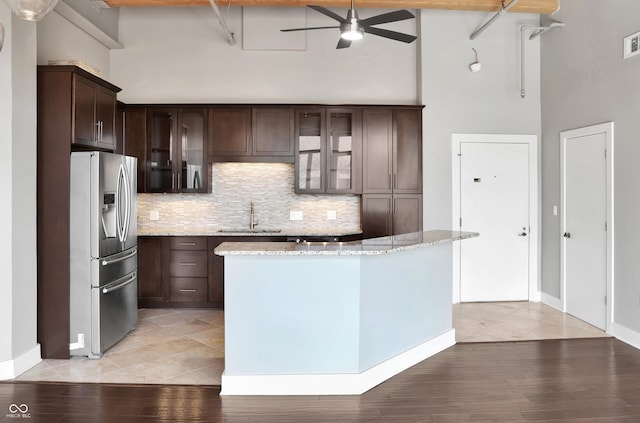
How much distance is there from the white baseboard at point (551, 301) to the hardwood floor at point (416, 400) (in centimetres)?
174

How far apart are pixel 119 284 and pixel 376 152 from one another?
10.9 feet

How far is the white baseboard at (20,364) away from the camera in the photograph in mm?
3332

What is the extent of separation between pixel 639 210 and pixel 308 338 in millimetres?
3346

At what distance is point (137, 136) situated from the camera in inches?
217

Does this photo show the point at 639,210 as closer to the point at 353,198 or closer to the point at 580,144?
the point at 580,144

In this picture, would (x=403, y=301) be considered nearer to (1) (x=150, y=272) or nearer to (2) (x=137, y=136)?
(1) (x=150, y=272)

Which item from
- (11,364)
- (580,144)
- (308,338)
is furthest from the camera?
(580,144)

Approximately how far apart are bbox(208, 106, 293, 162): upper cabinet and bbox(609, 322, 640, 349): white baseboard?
4.01 meters

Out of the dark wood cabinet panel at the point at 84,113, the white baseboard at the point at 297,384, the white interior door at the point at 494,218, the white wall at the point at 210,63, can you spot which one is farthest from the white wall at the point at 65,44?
the white interior door at the point at 494,218

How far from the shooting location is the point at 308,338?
10.1 ft

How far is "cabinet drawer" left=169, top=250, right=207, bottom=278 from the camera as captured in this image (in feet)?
17.7

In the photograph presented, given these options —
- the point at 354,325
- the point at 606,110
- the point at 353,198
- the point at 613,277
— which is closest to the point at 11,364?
the point at 354,325

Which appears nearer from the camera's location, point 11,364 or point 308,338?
point 308,338

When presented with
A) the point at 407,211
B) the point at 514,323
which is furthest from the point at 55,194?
the point at 514,323
